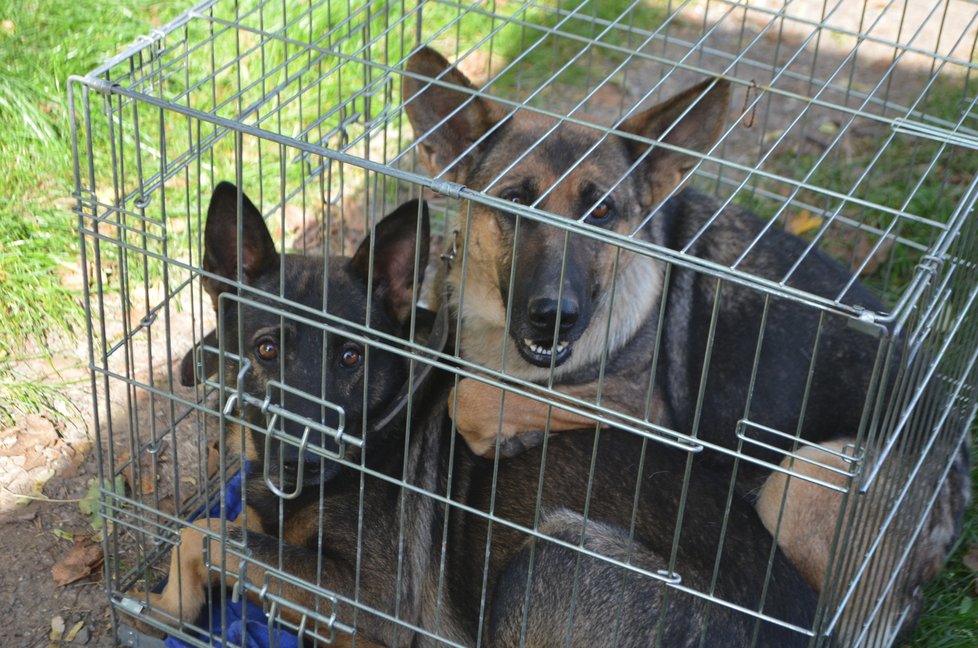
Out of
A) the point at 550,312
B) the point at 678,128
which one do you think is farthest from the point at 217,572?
the point at 678,128

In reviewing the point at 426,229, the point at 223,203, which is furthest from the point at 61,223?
the point at 426,229

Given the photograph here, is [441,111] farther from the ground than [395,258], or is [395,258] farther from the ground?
[441,111]

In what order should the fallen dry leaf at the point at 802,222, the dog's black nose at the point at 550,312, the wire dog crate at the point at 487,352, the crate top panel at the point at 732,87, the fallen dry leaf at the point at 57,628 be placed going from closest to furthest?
the wire dog crate at the point at 487,352 → the dog's black nose at the point at 550,312 → the fallen dry leaf at the point at 57,628 → the crate top panel at the point at 732,87 → the fallen dry leaf at the point at 802,222

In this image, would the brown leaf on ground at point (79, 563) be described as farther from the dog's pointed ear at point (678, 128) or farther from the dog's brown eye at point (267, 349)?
the dog's pointed ear at point (678, 128)

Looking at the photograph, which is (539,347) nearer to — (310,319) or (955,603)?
(310,319)

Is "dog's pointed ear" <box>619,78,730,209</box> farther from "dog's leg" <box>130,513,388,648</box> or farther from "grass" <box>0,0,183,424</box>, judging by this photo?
"grass" <box>0,0,183,424</box>

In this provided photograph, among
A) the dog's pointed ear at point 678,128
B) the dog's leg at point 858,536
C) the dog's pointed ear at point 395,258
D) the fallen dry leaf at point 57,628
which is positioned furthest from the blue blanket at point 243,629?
the dog's pointed ear at point 678,128

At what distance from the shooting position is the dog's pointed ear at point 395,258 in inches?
148

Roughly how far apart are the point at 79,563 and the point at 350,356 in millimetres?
1412

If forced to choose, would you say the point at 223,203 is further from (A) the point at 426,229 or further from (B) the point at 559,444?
(B) the point at 559,444

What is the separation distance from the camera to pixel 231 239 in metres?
3.74

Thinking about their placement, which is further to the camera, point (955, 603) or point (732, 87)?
point (732, 87)

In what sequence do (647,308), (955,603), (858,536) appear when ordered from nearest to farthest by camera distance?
(858,536) < (955,603) < (647,308)

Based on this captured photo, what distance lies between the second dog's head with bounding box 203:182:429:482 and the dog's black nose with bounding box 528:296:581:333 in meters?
0.39
